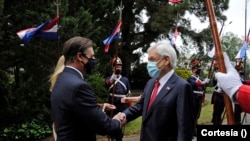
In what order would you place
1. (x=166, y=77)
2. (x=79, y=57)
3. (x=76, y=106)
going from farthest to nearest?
1. (x=166, y=77)
2. (x=79, y=57)
3. (x=76, y=106)

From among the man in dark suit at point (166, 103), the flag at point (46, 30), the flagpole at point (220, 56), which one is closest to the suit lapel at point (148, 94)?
the man in dark suit at point (166, 103)

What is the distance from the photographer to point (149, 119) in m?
4.13

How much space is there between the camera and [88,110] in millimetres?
3293

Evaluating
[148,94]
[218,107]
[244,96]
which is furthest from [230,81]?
[218,107]

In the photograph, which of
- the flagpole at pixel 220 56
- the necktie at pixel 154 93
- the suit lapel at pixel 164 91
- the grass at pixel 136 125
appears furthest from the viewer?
the grass at pixel 136 125

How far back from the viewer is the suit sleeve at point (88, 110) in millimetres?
3268

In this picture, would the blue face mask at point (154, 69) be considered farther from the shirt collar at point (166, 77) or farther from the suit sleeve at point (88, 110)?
the suit sleeve at point (88, 110)

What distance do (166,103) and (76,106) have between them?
108 centimetres

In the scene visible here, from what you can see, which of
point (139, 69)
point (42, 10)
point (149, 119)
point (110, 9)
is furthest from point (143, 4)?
point (149, 119)

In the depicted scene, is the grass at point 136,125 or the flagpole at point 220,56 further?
the grass at point 136,125

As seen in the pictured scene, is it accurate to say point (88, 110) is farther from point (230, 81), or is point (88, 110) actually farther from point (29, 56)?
point (29, 56)

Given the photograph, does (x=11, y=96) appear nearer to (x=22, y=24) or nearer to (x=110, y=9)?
(x=22, y=24)

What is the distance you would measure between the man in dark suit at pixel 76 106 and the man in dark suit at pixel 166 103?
0.68 metres

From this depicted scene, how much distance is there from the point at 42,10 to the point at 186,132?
6981 mm
